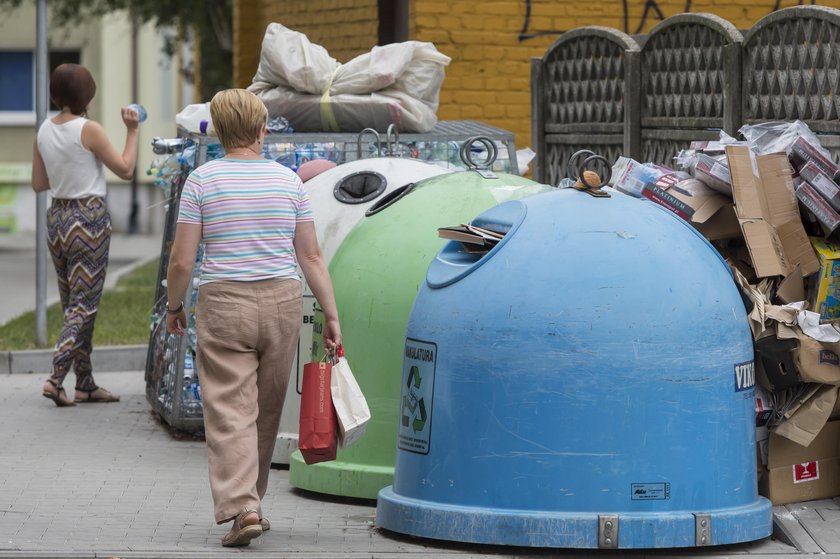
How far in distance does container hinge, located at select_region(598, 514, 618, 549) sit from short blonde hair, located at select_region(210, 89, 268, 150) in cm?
174

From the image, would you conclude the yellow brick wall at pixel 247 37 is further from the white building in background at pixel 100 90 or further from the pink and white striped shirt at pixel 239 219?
the white building in background at pixel 100 90

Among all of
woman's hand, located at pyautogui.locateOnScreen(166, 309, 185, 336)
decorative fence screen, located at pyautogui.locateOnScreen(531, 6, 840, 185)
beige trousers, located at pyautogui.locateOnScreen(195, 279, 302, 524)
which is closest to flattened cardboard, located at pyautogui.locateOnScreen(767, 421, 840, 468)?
decorative fence screen, located at pyautogui.locateOnScreen(531, 6, 840, 185)

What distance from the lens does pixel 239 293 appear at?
5.24 meters

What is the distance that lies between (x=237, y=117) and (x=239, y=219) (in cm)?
36

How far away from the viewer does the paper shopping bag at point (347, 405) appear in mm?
5266

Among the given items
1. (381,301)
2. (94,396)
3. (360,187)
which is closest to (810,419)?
(381,301)

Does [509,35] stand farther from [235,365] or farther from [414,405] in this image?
[235,365]

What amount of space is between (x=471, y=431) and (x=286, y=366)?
70 cm

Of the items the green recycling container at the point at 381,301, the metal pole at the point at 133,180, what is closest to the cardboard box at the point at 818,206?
the green recycling container at the point at 381,301

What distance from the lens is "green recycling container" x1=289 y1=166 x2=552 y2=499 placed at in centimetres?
601

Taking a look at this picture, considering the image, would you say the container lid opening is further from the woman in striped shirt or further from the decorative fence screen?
the decorative fence screen

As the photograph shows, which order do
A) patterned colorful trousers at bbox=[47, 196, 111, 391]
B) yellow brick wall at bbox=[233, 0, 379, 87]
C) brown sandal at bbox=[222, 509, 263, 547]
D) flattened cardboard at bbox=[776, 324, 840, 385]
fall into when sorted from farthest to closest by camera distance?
yellow brick wall at bbox=[233, 0, 379, 87] < patterned colorful trousers at bbox=[47, 196, 111, 391] < flattened cardboard at bbox=[776, 324, 840, 385] < brown sandal at bbox=[222, 509, 263, 547]

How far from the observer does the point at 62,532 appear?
5.52m

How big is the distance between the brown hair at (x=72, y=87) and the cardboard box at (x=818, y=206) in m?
4.15
